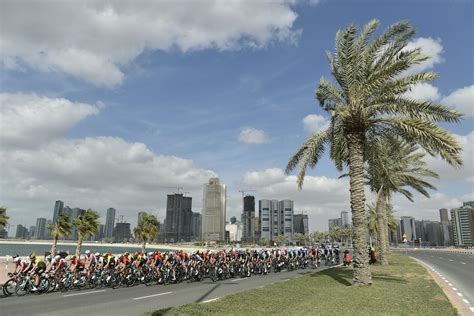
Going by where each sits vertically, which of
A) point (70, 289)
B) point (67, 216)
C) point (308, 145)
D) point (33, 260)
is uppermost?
point (308, 145)

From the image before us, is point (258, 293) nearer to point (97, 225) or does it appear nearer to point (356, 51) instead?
point (356, 51)

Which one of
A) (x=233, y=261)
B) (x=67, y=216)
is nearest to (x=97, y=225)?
(x=67, y=216)

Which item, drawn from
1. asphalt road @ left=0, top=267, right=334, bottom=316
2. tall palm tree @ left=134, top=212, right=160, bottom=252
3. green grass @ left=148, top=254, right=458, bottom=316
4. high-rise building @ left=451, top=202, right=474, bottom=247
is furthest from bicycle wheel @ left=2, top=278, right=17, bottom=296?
high-rise building @ left=451, top=202, right=474, bottom=247

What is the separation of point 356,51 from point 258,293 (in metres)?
11.6

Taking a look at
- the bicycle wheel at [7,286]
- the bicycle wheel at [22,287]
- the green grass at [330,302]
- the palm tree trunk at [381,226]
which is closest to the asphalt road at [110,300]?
the bicycle wheel at [7,286]

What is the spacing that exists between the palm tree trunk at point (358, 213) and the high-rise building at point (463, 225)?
6557 inches

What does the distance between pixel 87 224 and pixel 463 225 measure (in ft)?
548

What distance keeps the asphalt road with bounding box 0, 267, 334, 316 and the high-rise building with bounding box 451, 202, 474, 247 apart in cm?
17087

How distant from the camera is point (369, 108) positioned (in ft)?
54.7

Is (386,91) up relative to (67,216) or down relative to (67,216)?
up

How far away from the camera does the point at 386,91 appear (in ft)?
55.6

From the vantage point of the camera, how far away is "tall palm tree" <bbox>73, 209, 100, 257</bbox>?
4066 cm

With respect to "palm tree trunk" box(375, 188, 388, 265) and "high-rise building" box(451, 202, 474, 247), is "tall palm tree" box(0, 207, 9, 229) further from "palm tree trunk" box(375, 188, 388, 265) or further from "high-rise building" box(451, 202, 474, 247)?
"high-rise building" box(451, 202, 474, 247)

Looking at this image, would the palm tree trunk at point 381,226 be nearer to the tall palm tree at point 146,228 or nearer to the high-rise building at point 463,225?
the tall palm tree at point 146,228
